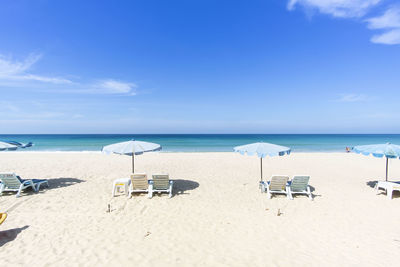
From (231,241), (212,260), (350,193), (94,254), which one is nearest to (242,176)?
(350,193)

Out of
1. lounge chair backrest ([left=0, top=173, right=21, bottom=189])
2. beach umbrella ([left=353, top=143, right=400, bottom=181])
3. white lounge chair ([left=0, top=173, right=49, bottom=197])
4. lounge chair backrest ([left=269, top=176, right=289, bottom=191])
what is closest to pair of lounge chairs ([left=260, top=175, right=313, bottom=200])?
lounge chair backrest ([left=269, top=176, right=289, bottom=191])

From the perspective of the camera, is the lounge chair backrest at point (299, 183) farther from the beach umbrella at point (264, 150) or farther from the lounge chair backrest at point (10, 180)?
the lounge chair backrest at point (10, 180)

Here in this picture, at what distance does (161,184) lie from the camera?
6.92 metres

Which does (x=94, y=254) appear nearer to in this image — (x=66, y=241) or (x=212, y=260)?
(x=66, y=241)

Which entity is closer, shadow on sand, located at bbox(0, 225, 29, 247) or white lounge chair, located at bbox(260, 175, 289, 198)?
shadow on sand, located at bbox(0, 225, 29, 247)

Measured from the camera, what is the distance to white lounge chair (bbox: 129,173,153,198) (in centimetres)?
673

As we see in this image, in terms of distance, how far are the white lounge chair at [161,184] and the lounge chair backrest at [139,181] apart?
275mm

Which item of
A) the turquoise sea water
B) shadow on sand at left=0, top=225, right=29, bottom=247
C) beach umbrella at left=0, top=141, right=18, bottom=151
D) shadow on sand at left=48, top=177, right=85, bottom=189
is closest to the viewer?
shadow on sand at left=0, top=225, right=29, bottom=247

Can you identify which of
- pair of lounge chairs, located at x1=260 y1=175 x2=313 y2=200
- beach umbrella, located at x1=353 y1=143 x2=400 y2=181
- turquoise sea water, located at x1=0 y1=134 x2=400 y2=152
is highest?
beach umbrella, located at x1=353 y1=143 x2=400 y2=181

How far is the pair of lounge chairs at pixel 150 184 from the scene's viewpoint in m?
6.74

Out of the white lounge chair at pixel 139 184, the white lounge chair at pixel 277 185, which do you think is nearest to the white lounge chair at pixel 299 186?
the white lounge chair at pixel 277 185

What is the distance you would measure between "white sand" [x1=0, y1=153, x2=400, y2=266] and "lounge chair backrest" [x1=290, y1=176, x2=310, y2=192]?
306 millimetres

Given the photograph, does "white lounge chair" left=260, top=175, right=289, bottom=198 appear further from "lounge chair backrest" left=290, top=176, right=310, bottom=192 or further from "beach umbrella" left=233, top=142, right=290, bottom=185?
"beach umbrella" left=233, top=142, right=290, bottom=185

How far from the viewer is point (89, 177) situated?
367 inches
